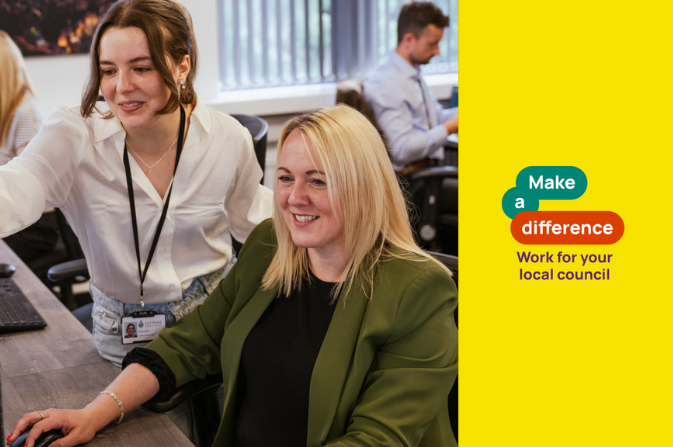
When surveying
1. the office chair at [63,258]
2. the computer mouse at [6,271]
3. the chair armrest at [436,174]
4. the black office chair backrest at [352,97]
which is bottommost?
the office chair at [63,258]

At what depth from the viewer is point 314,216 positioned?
127 cm

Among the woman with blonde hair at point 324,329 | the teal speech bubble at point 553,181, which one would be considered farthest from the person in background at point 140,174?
the teal speech bubble at point 553,181

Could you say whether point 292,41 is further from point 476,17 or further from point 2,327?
point 476,17

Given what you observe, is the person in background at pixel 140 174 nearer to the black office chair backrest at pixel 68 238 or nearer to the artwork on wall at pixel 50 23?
the black office chair backrest at pixel 68 238

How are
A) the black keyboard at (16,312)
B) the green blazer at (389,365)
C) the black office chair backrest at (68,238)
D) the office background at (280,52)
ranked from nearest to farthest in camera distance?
the green blazer at (389,365) → the black keyboard at (16,312) → the black office chair backrest at (68,238) → the office background at (280,52)

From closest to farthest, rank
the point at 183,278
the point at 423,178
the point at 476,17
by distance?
the point at 476,17 → the point at 183,278 → the point at 423,178

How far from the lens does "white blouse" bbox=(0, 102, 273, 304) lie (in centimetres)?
138

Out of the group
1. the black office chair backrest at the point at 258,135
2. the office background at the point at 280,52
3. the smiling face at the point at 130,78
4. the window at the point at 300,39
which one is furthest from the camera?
the window at the point at 300,39

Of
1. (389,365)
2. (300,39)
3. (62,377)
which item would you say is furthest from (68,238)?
(300,39)

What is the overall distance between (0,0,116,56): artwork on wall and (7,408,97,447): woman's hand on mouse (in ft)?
9.53

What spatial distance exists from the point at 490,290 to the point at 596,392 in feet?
0.66

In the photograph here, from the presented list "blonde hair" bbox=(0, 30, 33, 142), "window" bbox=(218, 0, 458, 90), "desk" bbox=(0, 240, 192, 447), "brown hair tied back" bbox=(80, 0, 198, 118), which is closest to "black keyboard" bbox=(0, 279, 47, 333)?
"desk" bbox=(0, 240, 192, 447)

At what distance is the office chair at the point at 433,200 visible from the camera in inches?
115

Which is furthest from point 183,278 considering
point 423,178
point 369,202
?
point 423,178
